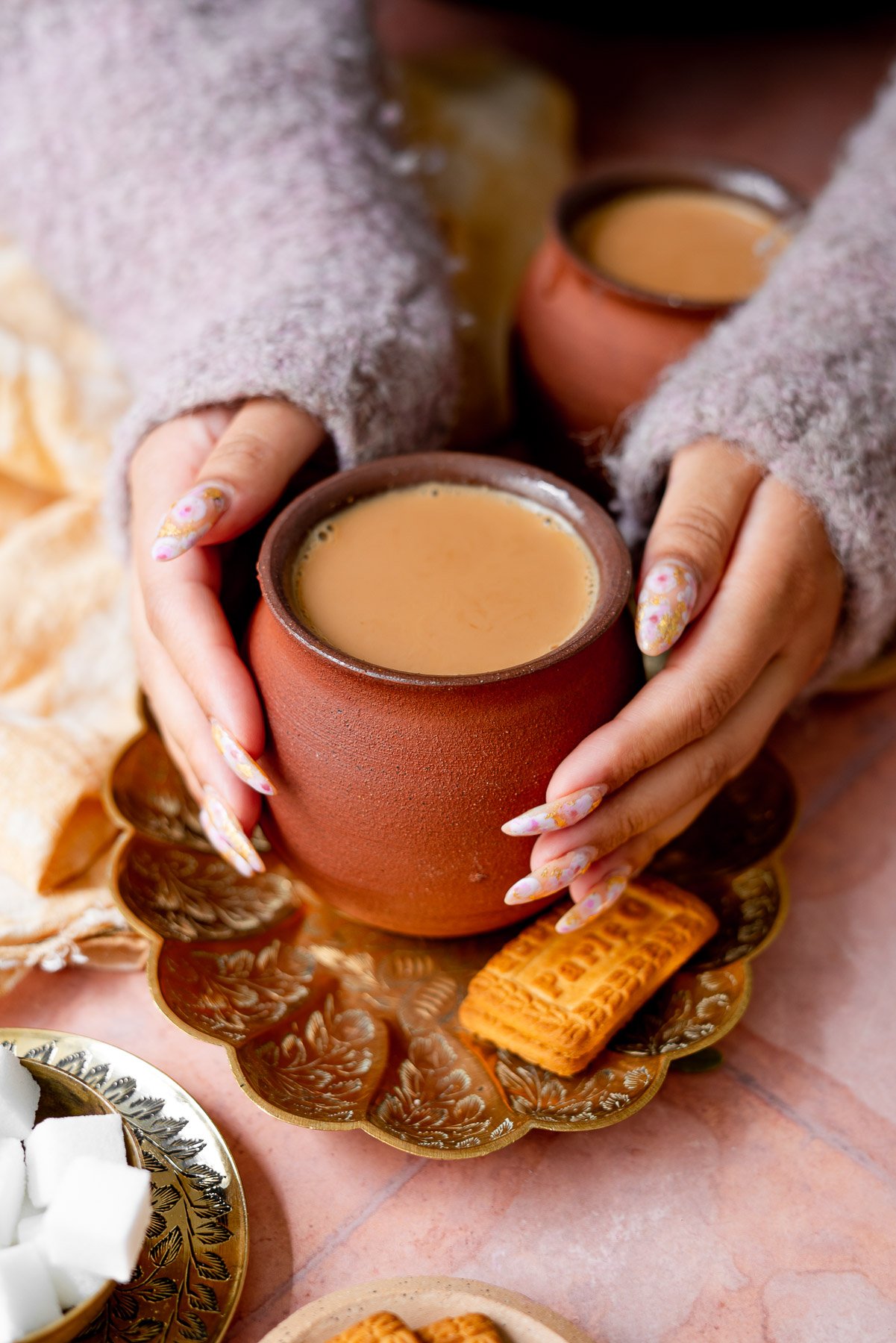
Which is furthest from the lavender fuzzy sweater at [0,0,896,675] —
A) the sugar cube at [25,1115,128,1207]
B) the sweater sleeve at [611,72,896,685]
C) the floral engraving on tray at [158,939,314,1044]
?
the sugar cube at [25,1115,128,1207]

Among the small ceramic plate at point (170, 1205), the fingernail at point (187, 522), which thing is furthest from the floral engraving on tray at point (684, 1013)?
the fingernail at point (187, 522)

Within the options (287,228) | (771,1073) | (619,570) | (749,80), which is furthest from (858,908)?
(749,80)

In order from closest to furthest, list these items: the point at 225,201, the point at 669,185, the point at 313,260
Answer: the point at 313,260
the point at 225,201
the point at 669,185

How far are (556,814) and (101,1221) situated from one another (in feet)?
0.94

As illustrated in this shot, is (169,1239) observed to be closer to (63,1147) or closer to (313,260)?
(63,1147)

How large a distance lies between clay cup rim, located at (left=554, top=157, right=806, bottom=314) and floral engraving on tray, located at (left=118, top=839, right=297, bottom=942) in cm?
57

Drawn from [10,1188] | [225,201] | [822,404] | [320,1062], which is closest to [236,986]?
[320,1062]

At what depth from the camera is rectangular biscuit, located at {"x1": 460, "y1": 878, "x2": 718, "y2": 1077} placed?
64cm

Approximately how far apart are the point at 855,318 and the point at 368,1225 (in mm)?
665

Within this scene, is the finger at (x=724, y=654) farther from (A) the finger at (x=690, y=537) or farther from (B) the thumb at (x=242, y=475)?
(B) the thumb at (x=242, y=475)

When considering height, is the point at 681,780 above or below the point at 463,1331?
above

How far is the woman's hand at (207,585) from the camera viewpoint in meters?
0.66

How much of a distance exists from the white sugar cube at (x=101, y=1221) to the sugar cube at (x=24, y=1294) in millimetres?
10

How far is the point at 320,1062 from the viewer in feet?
2.19
